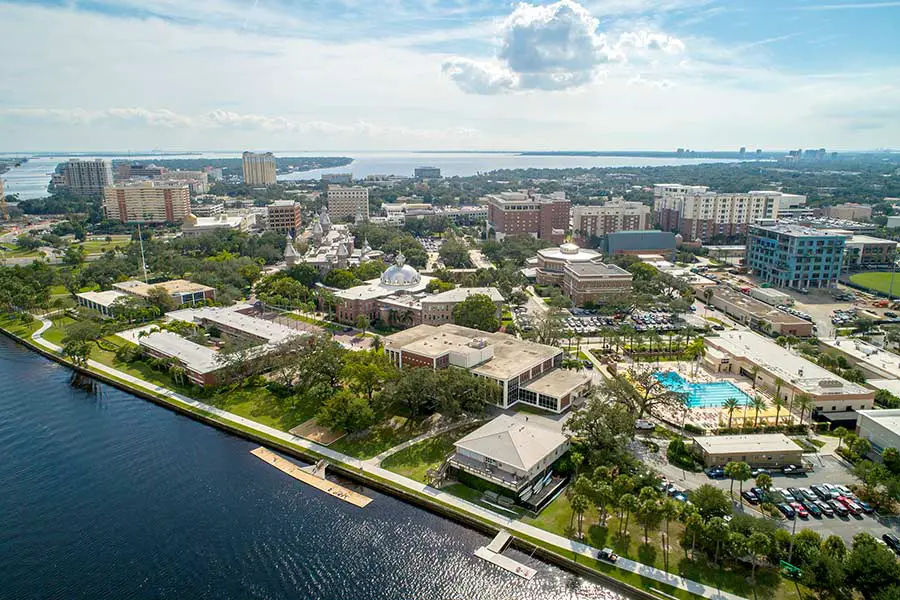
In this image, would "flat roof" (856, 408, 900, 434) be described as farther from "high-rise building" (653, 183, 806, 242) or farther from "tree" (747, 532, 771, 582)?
"high-rise building" (653, 183, 806, 242)

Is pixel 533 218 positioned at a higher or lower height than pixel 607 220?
higher

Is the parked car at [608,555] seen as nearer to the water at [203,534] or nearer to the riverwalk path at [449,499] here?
the riverwalk path at [449,499]

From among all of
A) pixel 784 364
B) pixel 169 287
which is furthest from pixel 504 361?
pixel 169 287

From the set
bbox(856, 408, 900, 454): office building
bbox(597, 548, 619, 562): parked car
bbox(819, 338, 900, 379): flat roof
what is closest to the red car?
bbox(856, 408, 900, 454): office building

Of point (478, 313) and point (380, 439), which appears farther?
point (478, 313)

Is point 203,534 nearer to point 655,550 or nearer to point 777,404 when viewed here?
point 655,550

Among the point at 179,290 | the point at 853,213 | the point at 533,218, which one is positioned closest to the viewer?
the point at 179,290
